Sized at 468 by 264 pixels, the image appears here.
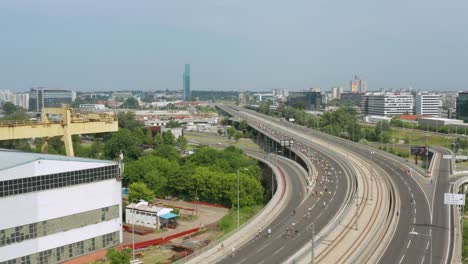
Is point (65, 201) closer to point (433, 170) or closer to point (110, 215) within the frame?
point (110, 215)

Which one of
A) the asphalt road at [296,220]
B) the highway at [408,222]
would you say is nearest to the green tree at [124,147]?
the asphalt road at [296,220]

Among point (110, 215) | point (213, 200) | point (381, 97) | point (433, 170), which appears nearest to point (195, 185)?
point (213, 200)

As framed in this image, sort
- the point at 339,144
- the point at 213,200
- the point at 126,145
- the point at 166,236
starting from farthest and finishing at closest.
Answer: the point at 339,144 → the point at 126,145 → the point at 213,200 → the point at 166,236

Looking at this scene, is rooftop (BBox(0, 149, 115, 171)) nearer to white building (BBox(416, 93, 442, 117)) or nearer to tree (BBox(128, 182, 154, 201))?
tree (BBox(128, 182, 154, 201))

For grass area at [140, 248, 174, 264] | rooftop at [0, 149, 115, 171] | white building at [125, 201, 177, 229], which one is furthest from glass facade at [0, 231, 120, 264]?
white building at [125, 201, 177, 229]

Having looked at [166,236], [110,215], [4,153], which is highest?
[4,153]

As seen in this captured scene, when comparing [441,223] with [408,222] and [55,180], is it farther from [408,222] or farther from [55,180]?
[55,180]
